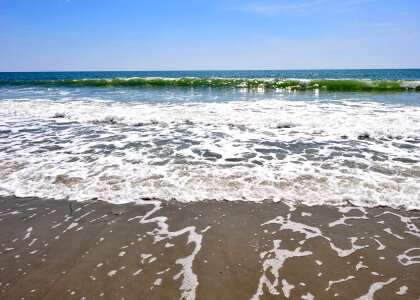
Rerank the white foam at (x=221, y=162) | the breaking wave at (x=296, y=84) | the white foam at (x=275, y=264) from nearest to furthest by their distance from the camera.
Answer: the white foam at (x=275, y=264) < the white foam at (x=221, y=162) < the breaking wave at (x=296, y=84)

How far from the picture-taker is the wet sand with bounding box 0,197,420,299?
2.75 m

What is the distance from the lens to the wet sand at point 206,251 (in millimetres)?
2750

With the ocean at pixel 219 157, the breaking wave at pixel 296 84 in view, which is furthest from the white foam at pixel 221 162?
the breaking wave at pixel 296 84

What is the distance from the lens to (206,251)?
11.0 feet

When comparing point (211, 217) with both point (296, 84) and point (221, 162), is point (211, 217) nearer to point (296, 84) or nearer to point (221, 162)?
point (221, 162)

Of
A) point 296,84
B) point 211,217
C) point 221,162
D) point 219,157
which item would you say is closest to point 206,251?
point 211,217

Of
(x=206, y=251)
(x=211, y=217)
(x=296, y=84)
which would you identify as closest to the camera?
(x=206, y=251)

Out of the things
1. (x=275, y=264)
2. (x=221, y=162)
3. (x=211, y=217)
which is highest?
(x=221, y=162)

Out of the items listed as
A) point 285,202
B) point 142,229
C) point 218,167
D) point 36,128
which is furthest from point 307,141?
point 36,128

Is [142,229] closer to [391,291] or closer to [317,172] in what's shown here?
[391,291]

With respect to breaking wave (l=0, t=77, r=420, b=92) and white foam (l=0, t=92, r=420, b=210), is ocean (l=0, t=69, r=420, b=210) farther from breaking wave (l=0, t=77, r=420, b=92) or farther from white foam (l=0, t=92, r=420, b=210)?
breaking wave (l=0, t=77, r=420, b=92)

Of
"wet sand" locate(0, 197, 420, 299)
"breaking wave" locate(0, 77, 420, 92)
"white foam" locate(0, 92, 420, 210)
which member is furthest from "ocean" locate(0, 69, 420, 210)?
"breaking wave" locate(0, 77, 420, 92)

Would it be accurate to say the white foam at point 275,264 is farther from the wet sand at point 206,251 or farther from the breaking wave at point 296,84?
the breaking wave at point 296,84

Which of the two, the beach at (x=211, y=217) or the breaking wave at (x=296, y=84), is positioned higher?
the breaking wave at (x=296, y=84)
